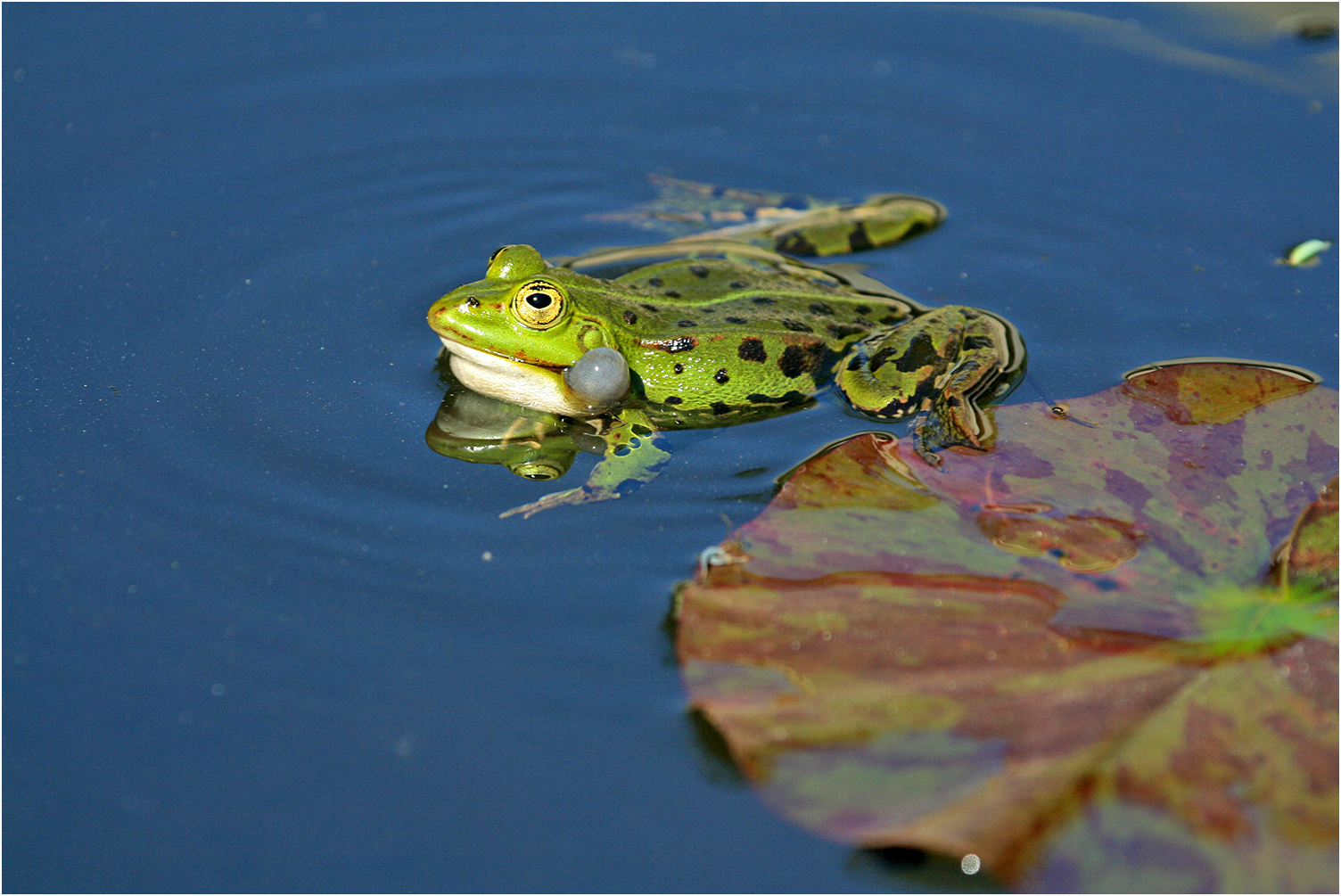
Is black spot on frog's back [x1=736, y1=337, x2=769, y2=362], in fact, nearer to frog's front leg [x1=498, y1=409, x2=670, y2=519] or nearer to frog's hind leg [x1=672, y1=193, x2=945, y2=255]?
frog's front leg [x1=498, y1=409, x2=670, y2=519]

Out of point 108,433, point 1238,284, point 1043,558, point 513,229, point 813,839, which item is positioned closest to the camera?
point 813,839

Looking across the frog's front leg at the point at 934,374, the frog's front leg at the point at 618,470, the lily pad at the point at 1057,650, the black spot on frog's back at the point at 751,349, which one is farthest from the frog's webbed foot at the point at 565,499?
the frog's front leg at the point at 934,374

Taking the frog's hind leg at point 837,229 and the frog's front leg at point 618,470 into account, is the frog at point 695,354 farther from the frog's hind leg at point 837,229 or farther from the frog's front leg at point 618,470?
the frog's hind leg at point 837,229

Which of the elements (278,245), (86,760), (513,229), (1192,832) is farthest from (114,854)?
(513,229)

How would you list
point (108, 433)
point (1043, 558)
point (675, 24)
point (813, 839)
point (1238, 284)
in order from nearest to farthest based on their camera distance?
point (813, 839) < point (1043, 558) < point (108, 433) < point (1238, 284) < point (675, 24)

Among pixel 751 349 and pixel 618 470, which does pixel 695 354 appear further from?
pixel 618 470

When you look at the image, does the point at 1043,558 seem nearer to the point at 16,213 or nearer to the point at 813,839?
the point at 813,839
